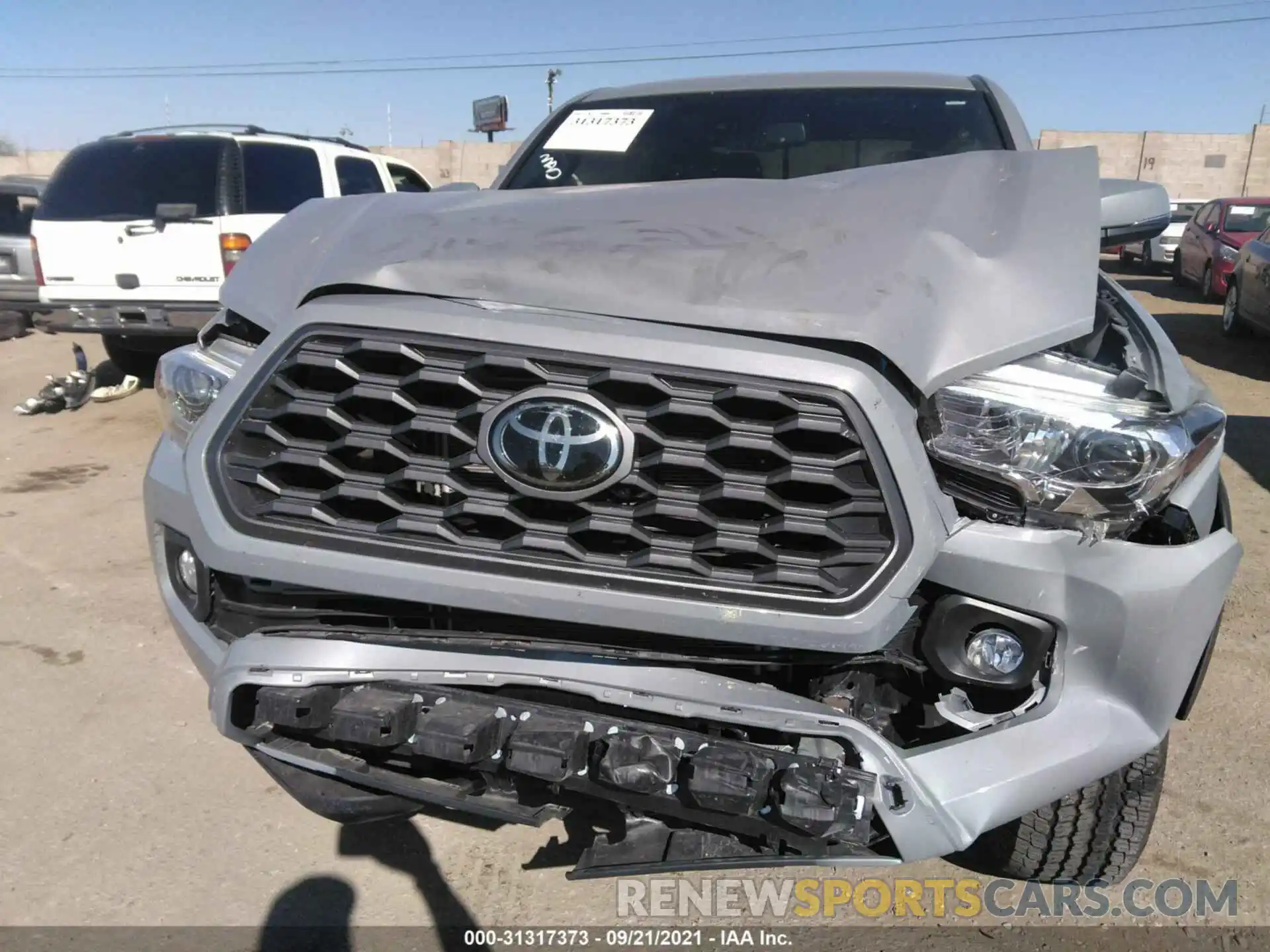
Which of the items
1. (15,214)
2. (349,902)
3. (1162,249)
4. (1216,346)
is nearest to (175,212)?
(15,214)

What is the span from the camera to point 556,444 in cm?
164

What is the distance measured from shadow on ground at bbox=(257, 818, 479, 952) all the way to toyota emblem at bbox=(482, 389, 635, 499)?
3.97 ft

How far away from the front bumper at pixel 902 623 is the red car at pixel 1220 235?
1350cm

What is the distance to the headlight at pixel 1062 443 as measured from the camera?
1661 millimetres

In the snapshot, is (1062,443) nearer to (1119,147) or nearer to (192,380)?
(192,380)

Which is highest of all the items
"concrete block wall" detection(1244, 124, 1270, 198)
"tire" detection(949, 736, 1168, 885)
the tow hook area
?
"concrete block wall" detection(1244, 124, 1270, 198)

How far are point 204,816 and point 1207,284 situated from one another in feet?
50.2

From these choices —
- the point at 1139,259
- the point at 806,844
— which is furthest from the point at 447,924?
the point at 1139,259

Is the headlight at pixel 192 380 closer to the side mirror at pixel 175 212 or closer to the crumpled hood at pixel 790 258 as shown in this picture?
the crumpled hood at pixel 790 258

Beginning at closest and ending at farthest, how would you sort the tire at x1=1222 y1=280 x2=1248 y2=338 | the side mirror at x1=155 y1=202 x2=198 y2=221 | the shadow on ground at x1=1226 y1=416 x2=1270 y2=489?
1. the shadow on ground at x1=1226 y1=416 x2=1270 y2=489
2. the side mirror at x1=155 y1=202 x2=198 y2=221
3. the tire at x1=1222 y1=280 x2=1248 y2=338

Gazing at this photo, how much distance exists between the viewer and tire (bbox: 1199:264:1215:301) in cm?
1347

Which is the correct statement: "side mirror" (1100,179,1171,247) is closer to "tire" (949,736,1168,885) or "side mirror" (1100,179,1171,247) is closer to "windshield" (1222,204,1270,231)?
"tire" (949,736,1168,885)

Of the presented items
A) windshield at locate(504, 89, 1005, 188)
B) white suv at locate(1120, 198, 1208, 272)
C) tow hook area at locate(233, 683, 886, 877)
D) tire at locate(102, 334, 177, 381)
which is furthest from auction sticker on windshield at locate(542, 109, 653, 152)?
white suv at locate(1120, 198, 1208, 272)

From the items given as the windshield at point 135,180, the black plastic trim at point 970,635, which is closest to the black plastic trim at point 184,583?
the black plastic trim at point 970,635
